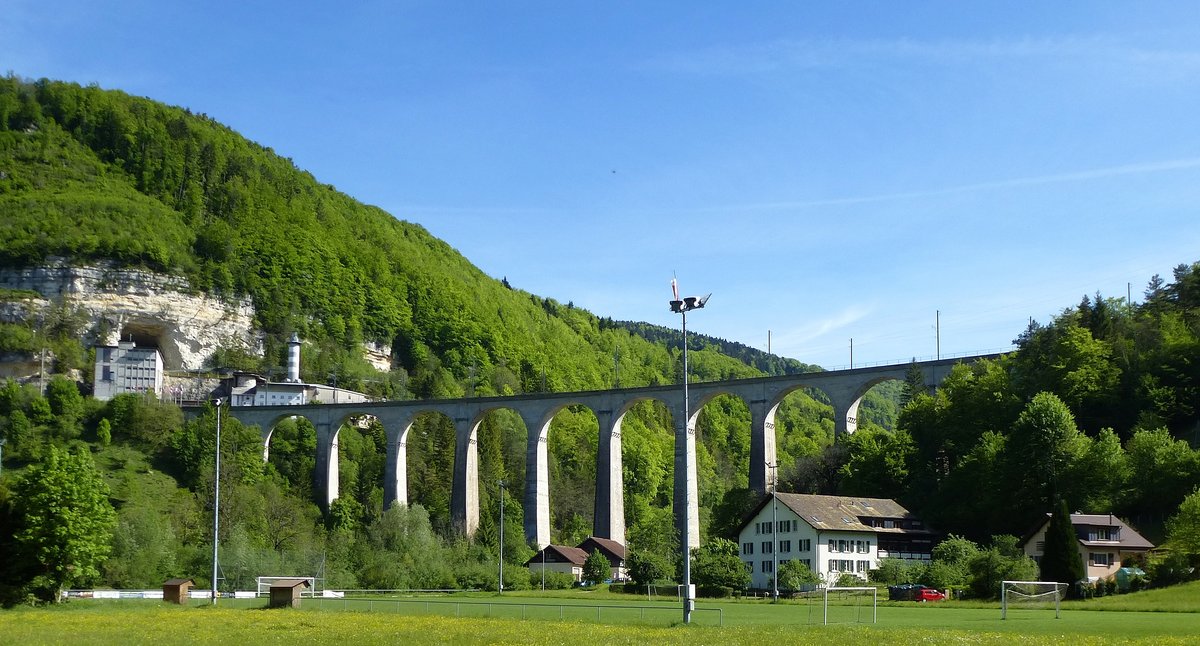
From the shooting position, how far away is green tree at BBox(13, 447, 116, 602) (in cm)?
5188

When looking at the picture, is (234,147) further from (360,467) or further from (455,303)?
(360,467)

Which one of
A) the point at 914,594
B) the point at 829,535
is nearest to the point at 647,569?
the point at 829,535

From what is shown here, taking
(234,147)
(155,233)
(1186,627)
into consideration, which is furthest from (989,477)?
(234,147)

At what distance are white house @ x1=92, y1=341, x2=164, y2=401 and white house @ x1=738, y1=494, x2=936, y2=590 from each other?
72.4 m

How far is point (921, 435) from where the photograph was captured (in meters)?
84.2

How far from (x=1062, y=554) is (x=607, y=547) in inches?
1600

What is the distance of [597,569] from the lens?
8456 centimetres

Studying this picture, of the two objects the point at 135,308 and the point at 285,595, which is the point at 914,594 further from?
the point at 135,308

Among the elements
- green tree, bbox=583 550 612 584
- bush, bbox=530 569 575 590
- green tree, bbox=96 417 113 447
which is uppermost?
green tree, bbox=96 417 113 447

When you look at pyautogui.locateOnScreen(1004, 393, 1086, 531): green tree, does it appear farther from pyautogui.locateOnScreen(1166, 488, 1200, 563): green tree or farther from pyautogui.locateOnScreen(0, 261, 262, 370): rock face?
pyautogui.locateOnScreen(0, 261, 262, 370): rock face

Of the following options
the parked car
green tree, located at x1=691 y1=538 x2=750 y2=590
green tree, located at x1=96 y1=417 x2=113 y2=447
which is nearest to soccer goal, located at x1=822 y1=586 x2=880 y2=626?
the parked car

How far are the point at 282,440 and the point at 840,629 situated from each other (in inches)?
3671

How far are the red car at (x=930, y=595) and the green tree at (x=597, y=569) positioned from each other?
3027cm

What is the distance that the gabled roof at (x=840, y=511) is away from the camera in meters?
71.3
